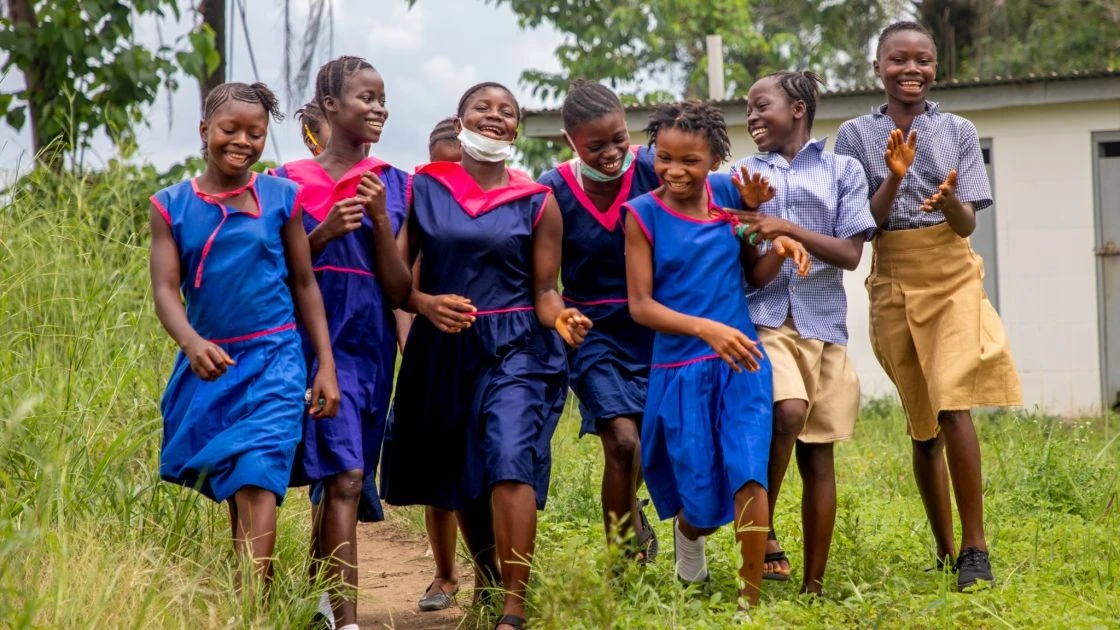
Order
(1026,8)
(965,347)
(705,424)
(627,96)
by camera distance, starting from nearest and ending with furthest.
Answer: (705,424)
(965,347)
(627,96)
(1026,8)

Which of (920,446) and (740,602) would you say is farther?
(920,446)

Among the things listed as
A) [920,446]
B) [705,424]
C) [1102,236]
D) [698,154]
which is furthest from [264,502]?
[1102,236]

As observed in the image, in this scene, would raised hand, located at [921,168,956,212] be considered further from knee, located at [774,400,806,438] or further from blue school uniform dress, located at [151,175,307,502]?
blue school uniform dress, located at [151,175,307,502]

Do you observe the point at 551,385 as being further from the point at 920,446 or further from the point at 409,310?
the point at 920,446

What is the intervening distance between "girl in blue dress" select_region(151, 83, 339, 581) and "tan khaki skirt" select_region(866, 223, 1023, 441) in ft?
7.06

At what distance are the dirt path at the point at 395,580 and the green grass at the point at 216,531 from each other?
0.31 metres

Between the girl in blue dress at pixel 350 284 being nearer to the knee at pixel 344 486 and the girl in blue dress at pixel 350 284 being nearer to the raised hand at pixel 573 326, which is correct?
the knee at pixel 344 486

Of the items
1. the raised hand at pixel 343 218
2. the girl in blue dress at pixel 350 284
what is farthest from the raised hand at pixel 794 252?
the raised hand at pixel 343 218

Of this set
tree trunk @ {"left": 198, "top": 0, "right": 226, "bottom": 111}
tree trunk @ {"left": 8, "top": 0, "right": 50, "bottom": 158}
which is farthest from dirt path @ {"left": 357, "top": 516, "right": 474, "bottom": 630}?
tree trunk @ {"left": 198, "top": 0, "right": 226, "bottom": 111}

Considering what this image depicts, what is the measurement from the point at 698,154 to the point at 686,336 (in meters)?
0.63

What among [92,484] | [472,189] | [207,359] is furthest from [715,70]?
[207,359]

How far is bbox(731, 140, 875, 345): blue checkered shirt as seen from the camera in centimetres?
476

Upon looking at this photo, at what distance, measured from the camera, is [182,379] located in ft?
14.4

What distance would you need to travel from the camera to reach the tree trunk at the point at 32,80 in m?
9.13
